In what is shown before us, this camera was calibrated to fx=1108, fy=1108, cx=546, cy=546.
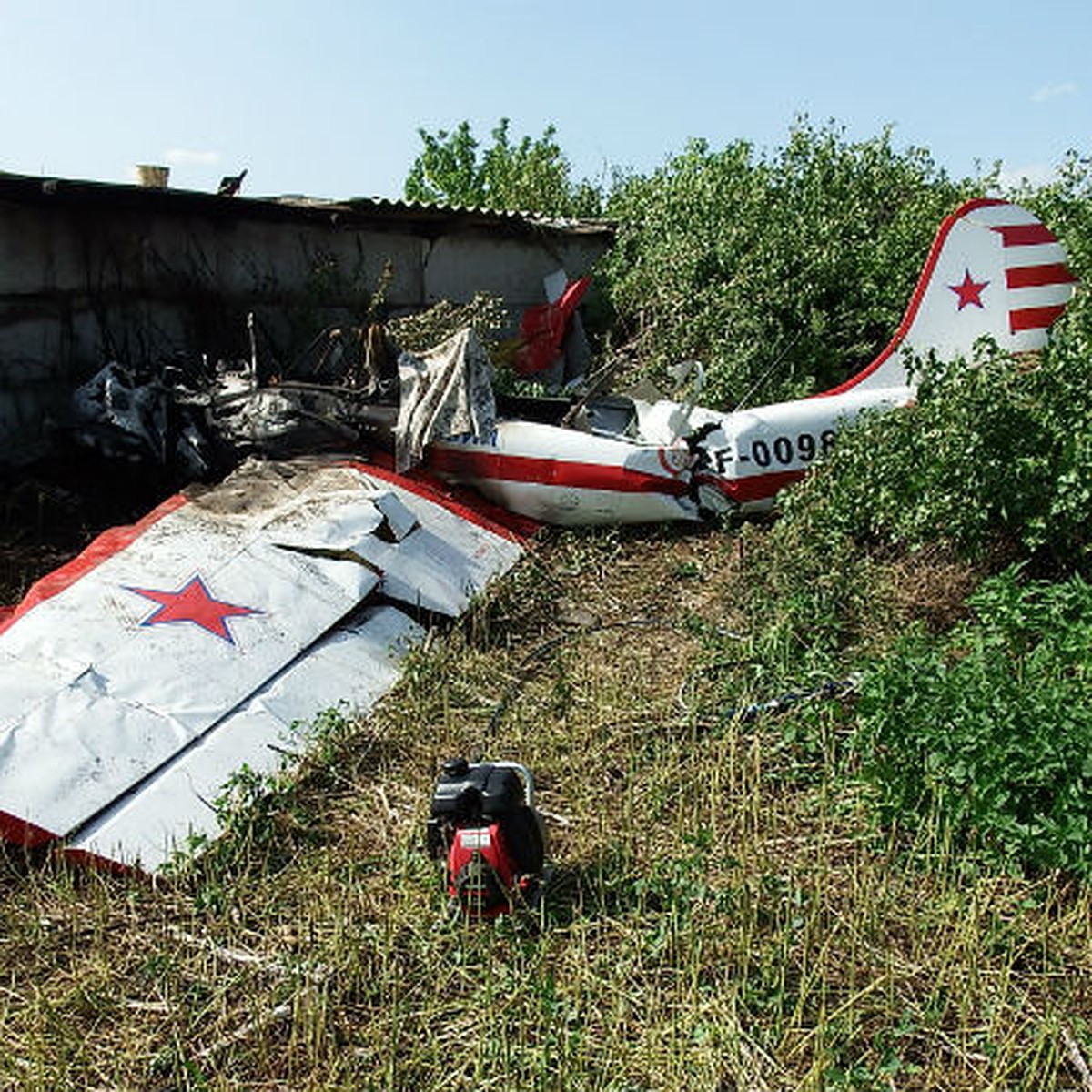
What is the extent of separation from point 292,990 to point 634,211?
1182 centimetres

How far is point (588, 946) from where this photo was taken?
3.24 metres

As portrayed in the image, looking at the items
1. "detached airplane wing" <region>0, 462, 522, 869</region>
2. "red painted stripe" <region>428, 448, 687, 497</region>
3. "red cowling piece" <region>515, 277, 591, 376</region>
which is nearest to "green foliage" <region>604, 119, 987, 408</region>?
"red cowling piece" <region>515, 277, 591, 376</region>

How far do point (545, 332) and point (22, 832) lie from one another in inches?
351

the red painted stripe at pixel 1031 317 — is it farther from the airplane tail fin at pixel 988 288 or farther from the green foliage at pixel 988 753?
the green foliage at pixel 988 753

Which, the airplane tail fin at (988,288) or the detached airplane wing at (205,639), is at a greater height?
the airplane tail fin at (988,288)

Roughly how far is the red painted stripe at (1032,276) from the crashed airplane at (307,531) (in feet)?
0.05

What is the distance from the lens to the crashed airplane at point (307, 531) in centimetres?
412

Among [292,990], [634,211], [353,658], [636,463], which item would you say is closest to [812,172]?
[634,211]

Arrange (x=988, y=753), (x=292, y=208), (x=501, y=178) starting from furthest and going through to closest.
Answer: (x=501, y=178) → (x=292, y=208) → (x=988, y=753)

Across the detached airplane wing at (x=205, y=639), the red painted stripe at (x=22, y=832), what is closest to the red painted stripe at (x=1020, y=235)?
the detached airplane wing at (x=205, y=639)

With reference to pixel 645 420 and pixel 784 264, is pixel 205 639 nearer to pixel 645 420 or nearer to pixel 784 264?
pixel 645 420

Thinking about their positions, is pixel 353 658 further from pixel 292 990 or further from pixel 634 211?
pixel 634 211

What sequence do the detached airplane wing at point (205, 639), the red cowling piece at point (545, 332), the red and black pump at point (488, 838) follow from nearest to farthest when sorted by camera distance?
the red and black pump at point (488, 838), the detached airplane wing at point (205, 639), the red cowling piece at point (545, 332)

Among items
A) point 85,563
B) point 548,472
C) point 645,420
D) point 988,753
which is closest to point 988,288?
point 645,420
